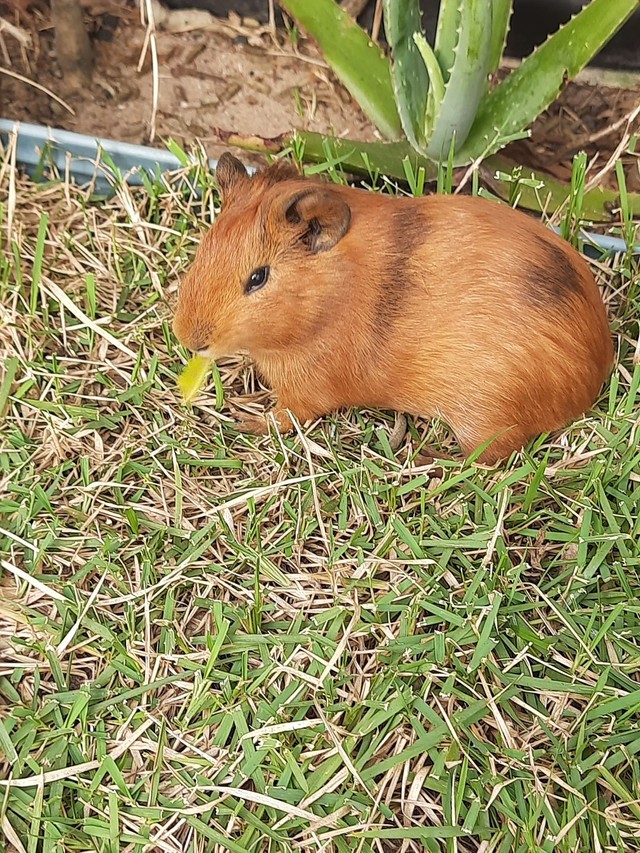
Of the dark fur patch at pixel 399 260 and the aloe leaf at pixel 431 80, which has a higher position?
the aloe leaf at pixel 431 80

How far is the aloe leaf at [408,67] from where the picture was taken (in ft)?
8.25

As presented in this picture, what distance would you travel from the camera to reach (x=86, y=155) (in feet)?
9.59

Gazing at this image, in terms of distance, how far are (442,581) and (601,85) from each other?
2.42 metres

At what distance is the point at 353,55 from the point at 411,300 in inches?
46.8

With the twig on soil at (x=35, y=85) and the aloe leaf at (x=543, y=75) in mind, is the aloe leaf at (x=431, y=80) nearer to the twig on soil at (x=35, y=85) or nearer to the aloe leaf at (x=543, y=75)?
the aloe leaf at (x=543, y=75)

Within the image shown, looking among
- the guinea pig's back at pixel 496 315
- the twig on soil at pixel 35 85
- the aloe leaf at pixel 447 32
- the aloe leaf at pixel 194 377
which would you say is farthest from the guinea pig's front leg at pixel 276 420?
the twig on soil at pixel 35 85

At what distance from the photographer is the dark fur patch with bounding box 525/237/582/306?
2.02 m

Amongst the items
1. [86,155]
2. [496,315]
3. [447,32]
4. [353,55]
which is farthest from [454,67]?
[86,155]

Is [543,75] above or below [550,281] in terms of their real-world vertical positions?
above

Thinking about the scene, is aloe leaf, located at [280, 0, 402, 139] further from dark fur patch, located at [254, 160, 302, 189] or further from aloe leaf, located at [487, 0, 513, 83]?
dark fur patch, located at [254, 160, 302, 189]

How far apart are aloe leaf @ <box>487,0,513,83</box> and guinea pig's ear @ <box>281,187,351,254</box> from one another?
925 mm

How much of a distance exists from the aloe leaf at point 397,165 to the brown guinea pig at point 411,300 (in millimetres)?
569

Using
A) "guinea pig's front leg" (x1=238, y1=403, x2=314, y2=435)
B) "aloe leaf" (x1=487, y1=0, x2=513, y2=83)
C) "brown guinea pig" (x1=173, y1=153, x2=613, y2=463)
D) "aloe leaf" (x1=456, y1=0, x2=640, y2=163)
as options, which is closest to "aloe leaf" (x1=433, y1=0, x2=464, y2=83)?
"aloe leaf" (x1=487, y1=0, x2=513, y2=83)

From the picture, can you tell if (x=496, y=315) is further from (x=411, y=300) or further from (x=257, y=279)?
(x=257, y=279)
